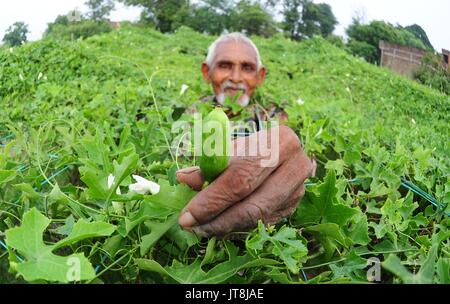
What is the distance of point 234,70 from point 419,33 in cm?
148

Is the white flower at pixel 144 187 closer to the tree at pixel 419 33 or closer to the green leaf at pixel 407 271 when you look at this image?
the green leaf at pixel 407 271

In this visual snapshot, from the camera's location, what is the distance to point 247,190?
65 cm

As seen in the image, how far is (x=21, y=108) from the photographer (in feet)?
5.17

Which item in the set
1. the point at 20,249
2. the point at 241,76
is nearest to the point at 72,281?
the point at 20,249

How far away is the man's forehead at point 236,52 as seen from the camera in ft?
7.79

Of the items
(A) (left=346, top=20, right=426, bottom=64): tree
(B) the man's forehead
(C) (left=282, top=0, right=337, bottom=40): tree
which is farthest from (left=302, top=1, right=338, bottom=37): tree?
(B) the man's forehead

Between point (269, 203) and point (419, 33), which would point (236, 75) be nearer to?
point (419, 33)

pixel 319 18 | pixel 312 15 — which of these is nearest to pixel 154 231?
pixel 319 18

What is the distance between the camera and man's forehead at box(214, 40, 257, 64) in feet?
7.79

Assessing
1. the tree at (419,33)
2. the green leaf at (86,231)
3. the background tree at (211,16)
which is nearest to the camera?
the green leaf at (86,231)

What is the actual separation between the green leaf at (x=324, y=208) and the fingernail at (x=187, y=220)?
197 millimetres

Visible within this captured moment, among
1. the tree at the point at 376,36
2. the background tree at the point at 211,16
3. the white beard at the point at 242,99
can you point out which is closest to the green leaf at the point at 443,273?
the tree at the point at 376,36

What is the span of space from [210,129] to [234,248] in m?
0.16

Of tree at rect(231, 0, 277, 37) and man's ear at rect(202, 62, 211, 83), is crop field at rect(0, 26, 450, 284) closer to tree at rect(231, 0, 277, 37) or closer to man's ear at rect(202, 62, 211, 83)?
man's ear at rect(202, 62, 211, 83)
